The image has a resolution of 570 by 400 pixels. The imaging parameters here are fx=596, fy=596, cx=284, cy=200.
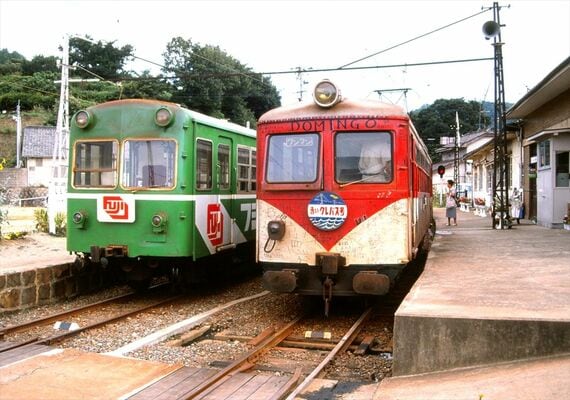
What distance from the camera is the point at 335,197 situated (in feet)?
25.2

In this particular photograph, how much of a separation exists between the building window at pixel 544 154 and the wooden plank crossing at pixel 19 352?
14.9 meters

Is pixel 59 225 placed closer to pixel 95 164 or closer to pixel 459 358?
pixel 95 164

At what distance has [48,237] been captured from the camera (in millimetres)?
15664

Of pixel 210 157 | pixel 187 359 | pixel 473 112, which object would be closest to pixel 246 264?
pixel 210 157

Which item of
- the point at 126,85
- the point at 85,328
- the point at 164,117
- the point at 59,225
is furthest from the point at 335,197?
the point at 126,85

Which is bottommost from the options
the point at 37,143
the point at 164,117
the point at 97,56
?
the point at 164,117

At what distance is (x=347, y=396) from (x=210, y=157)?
552 cm

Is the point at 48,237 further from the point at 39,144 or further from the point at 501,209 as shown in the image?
the point at 39,144

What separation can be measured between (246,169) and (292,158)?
3870 millimetres

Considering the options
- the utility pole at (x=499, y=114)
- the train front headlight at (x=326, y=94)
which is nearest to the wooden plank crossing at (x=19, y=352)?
the train front headlight at (x=326, y=94)

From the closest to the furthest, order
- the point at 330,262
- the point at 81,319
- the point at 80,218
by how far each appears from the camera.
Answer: the point at 330,262
the point at 81,319
the point at 80,218

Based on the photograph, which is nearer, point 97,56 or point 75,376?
point 75,376

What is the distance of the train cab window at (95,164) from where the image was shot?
9.23 metres

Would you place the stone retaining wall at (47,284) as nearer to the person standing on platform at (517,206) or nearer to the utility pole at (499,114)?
the utility pole at (499,114)
